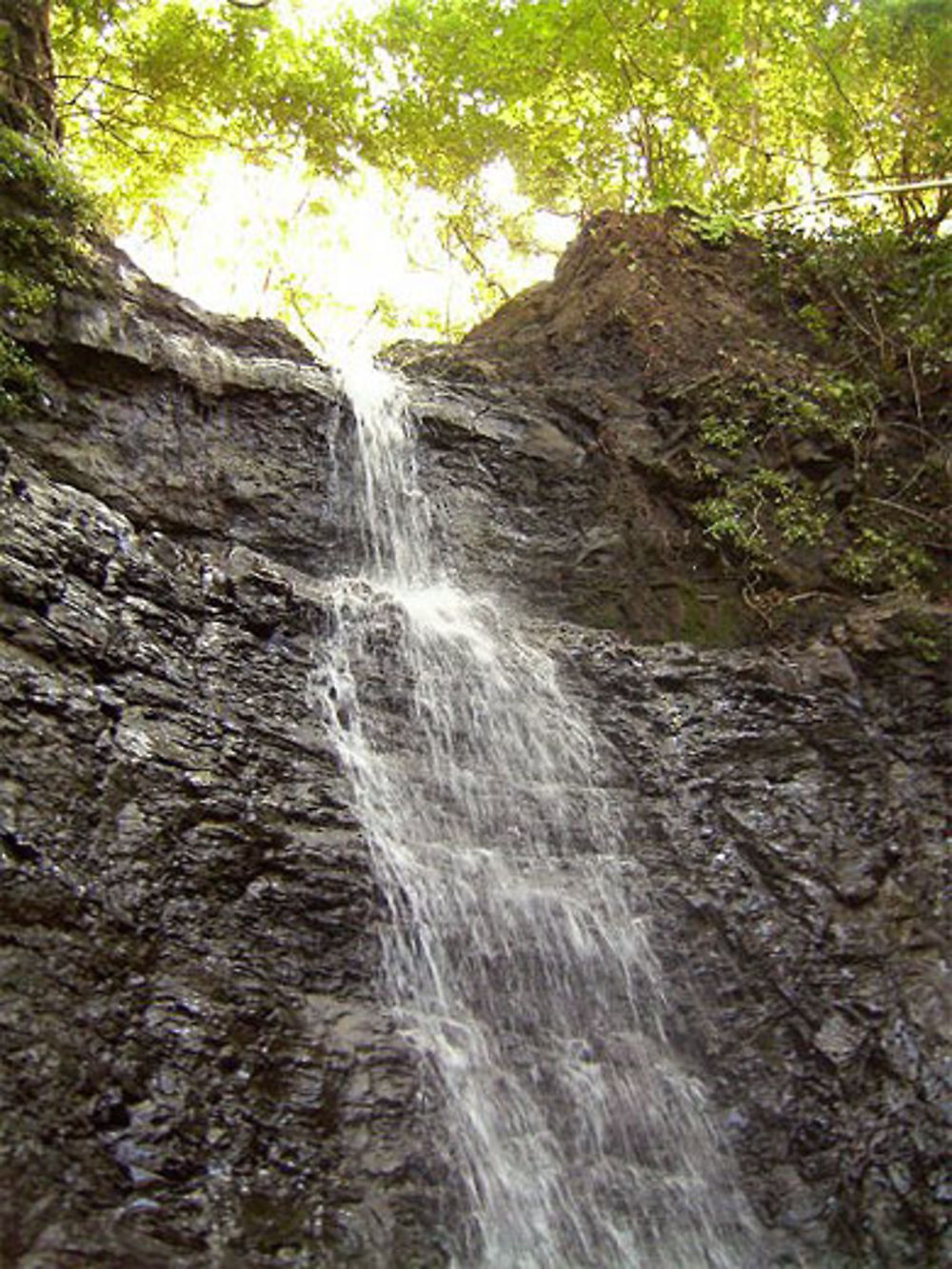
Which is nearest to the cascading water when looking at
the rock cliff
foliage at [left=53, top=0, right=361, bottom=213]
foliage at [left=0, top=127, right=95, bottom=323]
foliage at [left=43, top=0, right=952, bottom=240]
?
the rock cliff

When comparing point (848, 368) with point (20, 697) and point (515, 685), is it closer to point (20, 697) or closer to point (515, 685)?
point (515, 685)

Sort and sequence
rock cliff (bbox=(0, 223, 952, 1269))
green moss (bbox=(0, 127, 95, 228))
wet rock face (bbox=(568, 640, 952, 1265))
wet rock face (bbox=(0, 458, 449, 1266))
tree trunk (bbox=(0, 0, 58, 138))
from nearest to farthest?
1. wet rock face (bbox=(0, 458, 449, 1266))
2. rock cliff (bbox=(0, 223, 952, 1269))
3. wet rock face (bbox=(568, 640, 952, 1265))
4. green moss (bbox=(0, 127, 95, 228))
5. tree trunk (bbox=(0, 0, 58, 138))

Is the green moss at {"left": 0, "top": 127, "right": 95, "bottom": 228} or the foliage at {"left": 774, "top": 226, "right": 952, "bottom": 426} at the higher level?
the green moss at {"left": 0, "top": 127, "right": 95, "bottom": 228}

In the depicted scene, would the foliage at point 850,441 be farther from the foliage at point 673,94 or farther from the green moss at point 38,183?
the green moss at point 38,183

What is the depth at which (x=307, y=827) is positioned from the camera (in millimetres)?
5840

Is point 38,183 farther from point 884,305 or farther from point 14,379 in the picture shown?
point 884,305

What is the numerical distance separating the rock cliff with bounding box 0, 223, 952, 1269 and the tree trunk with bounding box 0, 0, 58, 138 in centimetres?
178

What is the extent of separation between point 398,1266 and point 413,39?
45.6 ft

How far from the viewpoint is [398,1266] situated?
4.37 metres

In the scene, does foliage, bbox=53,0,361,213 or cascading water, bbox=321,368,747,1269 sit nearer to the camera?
cascading water, bbox=321,368,747,1269

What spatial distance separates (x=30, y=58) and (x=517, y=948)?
9015mm

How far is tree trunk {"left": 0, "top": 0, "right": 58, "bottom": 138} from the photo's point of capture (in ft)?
29.7

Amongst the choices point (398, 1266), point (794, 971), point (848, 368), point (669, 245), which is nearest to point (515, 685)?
point (794, 971)

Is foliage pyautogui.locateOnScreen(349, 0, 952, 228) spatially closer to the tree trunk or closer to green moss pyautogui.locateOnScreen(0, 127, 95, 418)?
the tree trunk
